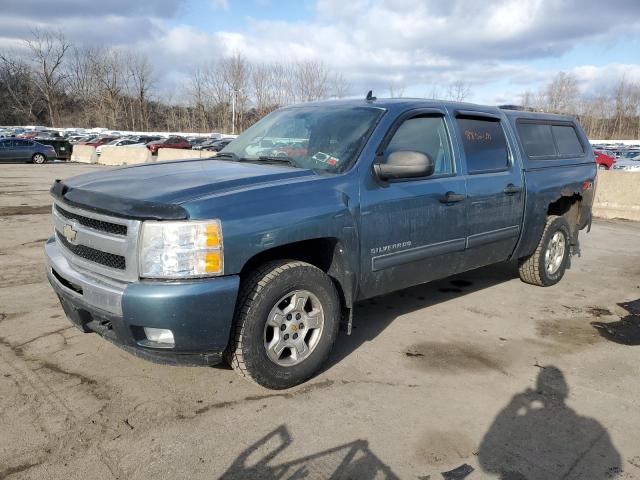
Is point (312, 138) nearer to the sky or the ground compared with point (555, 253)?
nearer to the sky

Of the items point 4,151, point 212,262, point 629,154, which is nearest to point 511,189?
point 212,262

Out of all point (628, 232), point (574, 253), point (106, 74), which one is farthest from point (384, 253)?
point (106, 74)

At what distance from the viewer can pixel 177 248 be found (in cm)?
278

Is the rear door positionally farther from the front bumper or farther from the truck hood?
the front bumper

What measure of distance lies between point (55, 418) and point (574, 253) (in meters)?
7.34

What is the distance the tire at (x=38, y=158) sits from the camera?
2774 centimetres

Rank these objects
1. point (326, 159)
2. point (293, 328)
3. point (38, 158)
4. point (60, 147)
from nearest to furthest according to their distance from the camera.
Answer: point (293, 328) → point (326, 159) → point (38, 158) → point (60, 147)

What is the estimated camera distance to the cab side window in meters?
3.97

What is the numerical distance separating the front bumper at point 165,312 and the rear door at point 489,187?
2442mm

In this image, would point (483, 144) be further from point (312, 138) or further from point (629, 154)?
point (629, 154)

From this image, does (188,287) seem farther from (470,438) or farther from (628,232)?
(628,232)

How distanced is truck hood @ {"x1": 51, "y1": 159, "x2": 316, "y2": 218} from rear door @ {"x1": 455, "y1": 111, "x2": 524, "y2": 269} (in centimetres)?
169

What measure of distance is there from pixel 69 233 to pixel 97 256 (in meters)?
0.33

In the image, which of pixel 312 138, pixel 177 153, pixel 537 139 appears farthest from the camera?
pixel 177 153
